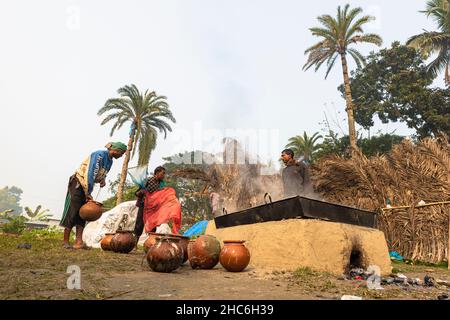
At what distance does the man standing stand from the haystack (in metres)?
3.44

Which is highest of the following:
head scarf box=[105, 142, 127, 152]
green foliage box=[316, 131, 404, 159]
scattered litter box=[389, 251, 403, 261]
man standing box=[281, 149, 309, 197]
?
green foliage box=[316, 131, 404, 159]

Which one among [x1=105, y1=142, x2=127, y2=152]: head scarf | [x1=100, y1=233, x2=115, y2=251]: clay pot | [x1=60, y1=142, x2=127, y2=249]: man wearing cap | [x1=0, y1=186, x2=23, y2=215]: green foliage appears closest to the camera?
[x1=60, y1=142, x2=127, y2=249]: man wearing cap

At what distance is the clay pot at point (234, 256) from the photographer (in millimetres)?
4852

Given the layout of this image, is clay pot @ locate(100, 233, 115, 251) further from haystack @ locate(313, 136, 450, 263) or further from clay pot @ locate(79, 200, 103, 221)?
haystack @ locate(313, 136, 450, 263)

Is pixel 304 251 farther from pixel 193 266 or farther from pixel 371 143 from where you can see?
pixel 371 143

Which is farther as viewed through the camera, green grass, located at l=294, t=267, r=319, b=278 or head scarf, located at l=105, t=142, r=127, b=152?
head scarf, located at l=105, t=142, r=127, b=152

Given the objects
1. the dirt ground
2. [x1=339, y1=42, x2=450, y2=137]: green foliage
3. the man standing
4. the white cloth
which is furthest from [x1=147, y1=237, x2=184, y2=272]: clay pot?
[x1=339, y1=42, x2=450, y2=137]: green foliage

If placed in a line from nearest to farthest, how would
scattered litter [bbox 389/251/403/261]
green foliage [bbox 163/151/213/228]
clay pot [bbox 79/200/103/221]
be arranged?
clay pot [bbox 79/200/103/221] → scattered litter [bbox 389/251/403/261] → green foliage [bbox 163/151/213/228]

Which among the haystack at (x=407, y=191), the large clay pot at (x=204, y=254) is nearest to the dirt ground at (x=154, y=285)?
the large clay pot at (x=204, y=254)

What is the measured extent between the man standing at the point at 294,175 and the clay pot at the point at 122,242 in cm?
339

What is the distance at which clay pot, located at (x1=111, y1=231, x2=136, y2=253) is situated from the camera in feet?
21.8

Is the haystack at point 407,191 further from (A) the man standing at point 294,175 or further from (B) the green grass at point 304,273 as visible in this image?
(B) the green grass at point 304,273

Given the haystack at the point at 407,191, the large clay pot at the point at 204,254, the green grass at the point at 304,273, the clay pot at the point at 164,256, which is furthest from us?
the haystack at the point at 407,191
